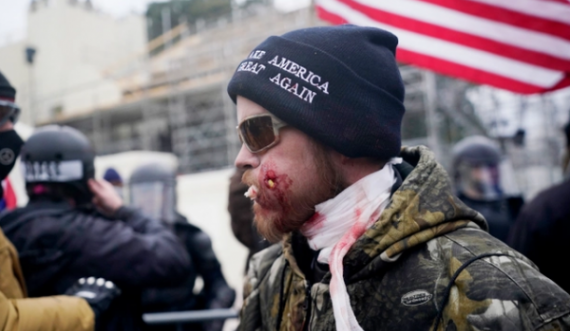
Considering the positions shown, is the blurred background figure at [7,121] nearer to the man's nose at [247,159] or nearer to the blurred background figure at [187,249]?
the blurred background figure at [187,249]

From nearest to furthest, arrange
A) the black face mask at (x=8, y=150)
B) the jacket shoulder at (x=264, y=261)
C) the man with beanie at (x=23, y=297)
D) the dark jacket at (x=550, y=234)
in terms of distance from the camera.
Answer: the man with beanie at (x=23, y=297) → the jacket shoulder at (x=264, y=261) → the black face mask at (x=8, y=150) → the dark jacket at (x=550, y=234)

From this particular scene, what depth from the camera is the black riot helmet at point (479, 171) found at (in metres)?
5.22

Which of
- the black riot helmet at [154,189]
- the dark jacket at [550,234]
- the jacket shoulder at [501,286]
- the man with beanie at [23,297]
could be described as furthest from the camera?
the black riot helmet at [154,189]

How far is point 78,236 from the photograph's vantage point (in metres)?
2.67

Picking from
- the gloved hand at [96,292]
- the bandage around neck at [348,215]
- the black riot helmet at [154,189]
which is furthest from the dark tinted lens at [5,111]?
the black riot helmet at [154,189]

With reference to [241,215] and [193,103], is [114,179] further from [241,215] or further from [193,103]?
[193,103]

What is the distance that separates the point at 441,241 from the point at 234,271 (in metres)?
8.52

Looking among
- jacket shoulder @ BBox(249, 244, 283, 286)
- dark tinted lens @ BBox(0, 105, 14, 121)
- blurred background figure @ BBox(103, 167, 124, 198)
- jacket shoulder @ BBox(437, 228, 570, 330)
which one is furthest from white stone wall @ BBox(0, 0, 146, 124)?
jacket shoulder @ BBox(437, 228, 570, 330)

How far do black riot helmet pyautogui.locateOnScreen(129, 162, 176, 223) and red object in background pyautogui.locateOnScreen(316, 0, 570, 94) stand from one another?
222cm

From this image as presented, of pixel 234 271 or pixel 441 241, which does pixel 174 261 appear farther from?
pixel 234 271

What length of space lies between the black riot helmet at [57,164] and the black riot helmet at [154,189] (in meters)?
1.64

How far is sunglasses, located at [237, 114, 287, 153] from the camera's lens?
1738mm

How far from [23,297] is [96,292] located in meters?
0.32

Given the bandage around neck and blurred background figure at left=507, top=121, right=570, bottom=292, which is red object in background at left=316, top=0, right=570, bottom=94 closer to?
blurred background figure at left=507, top=121, right=570, bottom=292
